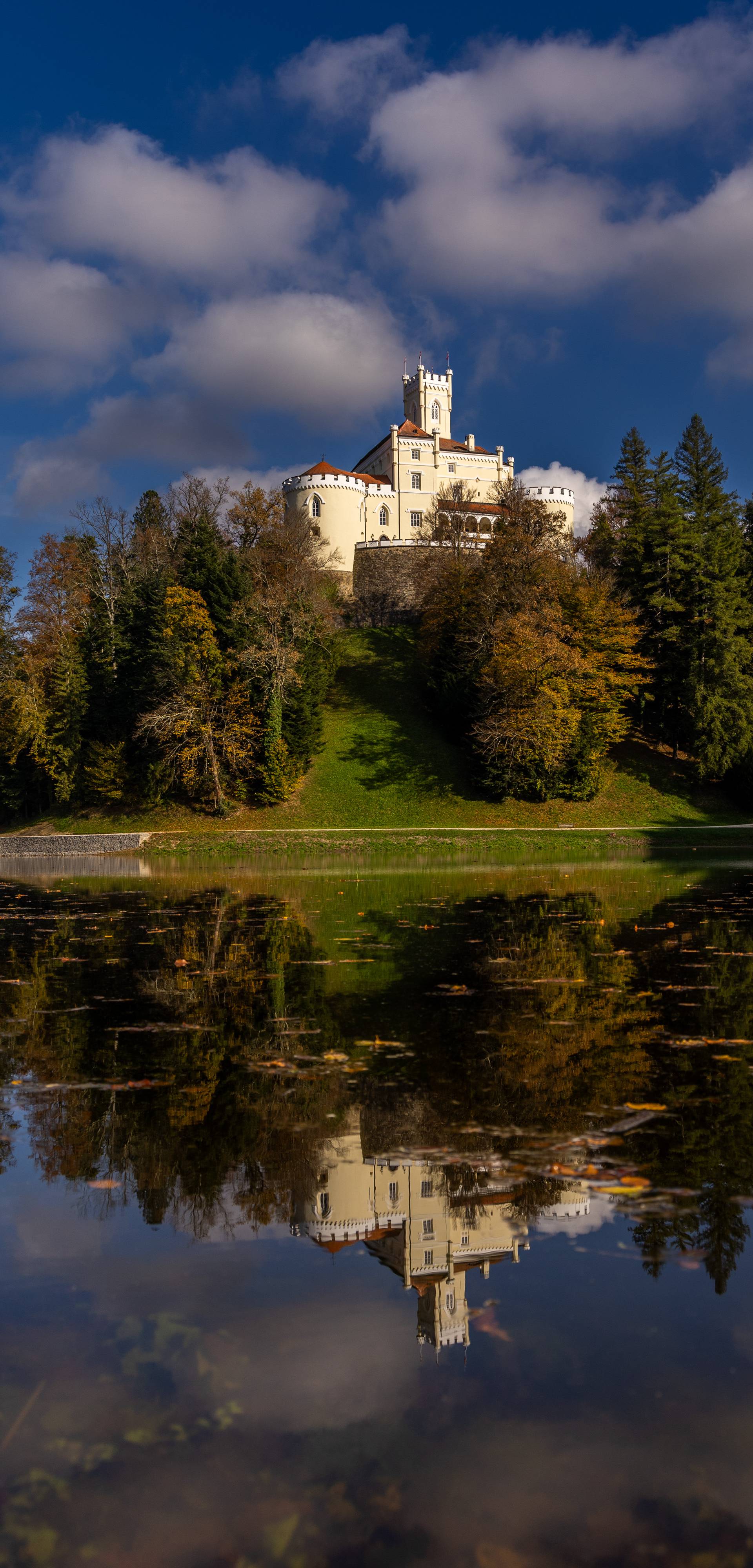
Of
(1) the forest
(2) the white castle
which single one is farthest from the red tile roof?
(1) the forest

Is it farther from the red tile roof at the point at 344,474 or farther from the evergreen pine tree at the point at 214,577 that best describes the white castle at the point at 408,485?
the evergreen pine tree at the point at 214,577

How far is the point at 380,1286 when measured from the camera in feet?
13.1

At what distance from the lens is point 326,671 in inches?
2108

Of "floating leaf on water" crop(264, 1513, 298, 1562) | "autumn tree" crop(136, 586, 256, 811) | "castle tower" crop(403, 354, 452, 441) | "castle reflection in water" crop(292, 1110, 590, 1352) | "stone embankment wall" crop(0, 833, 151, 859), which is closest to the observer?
"floating leaf on water" crop(264, 1513, 298, 1562)

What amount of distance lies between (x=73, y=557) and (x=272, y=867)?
3488 centimetres

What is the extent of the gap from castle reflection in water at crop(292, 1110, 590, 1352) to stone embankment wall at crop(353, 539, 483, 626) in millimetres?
70252

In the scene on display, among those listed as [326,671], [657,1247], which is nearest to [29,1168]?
[657,1247]

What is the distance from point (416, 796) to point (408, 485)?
159ft

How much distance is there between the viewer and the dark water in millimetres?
2715

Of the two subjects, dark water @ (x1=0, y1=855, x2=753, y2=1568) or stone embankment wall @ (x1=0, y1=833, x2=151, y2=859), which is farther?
stone embankment wall @ (x1=0, y1=833, x2=151, y2=859)

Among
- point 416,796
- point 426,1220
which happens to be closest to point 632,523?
point 416,796

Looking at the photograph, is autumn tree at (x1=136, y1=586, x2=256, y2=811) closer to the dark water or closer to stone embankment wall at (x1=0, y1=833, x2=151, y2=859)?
stone embankment wall at (x1=0, y1=833, x2=151, y2=859)

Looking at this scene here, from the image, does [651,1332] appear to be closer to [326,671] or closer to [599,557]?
[326,671]

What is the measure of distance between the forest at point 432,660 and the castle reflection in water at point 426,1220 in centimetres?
4069
